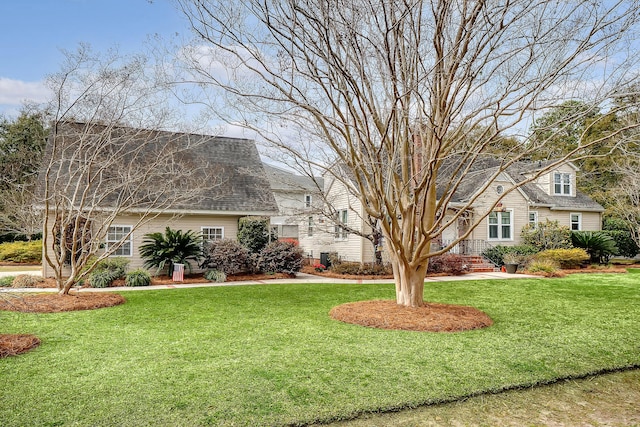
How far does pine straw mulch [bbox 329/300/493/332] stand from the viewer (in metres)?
7.25

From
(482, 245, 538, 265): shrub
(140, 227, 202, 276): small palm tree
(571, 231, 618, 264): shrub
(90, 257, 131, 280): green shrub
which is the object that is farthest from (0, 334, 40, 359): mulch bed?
(571, 231, 618, 264): shrub

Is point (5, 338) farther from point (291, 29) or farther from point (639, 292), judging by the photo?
point (639, 292)

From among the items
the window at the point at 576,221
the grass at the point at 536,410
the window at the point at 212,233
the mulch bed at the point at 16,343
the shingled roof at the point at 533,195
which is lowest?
the grass at the point at 536,410

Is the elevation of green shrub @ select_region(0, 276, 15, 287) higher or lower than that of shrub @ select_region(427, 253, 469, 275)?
lower

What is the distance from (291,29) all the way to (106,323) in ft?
18.8

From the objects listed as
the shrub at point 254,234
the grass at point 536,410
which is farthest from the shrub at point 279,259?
the grass at point 536,410

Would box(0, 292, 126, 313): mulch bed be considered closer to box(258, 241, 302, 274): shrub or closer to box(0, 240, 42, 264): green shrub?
box(258, 241, 302, 274): shrub

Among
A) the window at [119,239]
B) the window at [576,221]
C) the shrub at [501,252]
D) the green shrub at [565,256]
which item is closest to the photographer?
the window at [119,239]

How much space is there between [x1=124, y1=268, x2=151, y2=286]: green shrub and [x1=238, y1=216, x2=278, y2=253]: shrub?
3891mm

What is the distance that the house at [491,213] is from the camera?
20375 mm

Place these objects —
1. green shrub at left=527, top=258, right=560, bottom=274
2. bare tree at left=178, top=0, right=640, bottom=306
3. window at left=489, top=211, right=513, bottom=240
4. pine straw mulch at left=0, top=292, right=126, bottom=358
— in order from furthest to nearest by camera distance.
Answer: window at left=489, top=211, right=513, bottom=240 < green shrub at left=527, top=258, right=560, bottom=274 < pine straw mulch at left=0, top=292, right=126, bottom=358 < bare tree at left=178, top=0, right=640, bottom=306

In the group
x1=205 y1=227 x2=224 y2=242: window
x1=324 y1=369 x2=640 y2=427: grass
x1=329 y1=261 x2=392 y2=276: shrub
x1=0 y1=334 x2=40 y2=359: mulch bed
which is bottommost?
x1=324 y1=369 x2=640 y2=427: grass

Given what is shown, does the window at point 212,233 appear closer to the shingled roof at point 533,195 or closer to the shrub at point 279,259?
the shrub at point 279,259

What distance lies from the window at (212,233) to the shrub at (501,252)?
1183 centimetres
